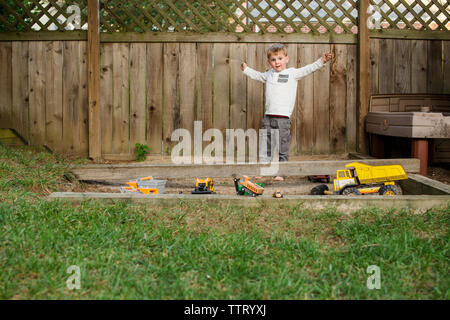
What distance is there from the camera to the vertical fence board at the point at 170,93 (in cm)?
521

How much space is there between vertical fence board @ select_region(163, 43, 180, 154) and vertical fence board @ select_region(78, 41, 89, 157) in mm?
972

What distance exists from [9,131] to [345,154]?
421 cm

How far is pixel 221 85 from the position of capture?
17.3 feet

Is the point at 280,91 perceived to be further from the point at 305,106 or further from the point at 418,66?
the point at 418,66

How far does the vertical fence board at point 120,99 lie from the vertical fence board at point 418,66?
357 cm

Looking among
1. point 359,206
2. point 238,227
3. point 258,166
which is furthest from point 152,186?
point 359,206

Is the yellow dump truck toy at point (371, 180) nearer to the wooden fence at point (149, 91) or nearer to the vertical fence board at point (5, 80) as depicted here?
the wooden fence at point (149, 91)

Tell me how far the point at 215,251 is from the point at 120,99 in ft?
12.0

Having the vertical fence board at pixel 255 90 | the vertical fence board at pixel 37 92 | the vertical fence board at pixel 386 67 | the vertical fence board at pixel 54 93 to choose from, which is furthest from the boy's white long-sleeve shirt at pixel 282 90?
the vertical fence board at pixel 37 92

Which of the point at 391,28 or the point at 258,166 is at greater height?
the point at 391,28

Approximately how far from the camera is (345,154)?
5.36 meters
